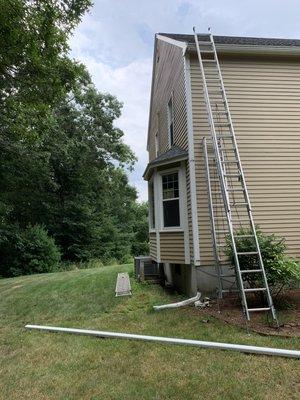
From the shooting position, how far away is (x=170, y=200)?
30.3 ft

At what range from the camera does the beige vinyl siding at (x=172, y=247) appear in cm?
874

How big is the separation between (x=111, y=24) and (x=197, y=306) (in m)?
8.40

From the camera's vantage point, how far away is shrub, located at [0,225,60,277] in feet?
63.6

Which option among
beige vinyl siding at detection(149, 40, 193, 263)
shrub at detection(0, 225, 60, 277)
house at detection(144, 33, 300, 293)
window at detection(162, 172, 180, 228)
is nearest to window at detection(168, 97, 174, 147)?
beige vinyl siding at detection(149, 40, 193, 263)

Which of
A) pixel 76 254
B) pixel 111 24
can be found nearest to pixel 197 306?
pixel 111 24

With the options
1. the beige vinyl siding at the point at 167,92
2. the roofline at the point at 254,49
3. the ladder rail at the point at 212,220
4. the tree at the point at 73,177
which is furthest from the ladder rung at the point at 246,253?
the tree at the point at 73,177

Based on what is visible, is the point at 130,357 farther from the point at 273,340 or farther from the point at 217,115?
the point at 217,115

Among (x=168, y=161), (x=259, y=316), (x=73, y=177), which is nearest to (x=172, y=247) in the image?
(x=168, y=161)

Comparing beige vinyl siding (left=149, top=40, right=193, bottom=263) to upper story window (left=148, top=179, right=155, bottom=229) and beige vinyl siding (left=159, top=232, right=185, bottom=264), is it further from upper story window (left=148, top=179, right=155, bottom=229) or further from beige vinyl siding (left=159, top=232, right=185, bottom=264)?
upper story window (left=148, top=179, right=155, bottom=229)

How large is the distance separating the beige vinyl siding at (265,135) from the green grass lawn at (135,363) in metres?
2.44

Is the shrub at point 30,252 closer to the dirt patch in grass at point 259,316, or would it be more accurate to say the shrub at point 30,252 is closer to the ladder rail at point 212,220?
the ladder rail at point 212,220

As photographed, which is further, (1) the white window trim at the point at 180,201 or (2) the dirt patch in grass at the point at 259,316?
(1) the white window trim at the point at 180,201

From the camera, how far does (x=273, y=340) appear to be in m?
5.05

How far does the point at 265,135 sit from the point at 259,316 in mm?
4630
